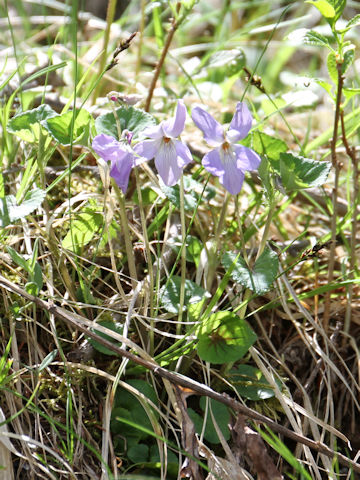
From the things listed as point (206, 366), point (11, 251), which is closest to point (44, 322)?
point (11, 251)

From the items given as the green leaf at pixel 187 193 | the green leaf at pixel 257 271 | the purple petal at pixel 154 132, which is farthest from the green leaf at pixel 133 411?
the purple petal at pixel 154 132

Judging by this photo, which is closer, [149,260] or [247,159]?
[247,159]

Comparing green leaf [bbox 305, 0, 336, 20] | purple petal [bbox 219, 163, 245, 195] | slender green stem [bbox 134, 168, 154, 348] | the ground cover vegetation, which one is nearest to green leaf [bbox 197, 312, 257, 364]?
the ground cover vegetation

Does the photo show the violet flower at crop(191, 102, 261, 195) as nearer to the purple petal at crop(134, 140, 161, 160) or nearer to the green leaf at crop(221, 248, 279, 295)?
the purple petal at crop(134, 140, 161, 160)

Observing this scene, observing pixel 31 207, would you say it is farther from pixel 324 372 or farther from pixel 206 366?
pixel 324 372

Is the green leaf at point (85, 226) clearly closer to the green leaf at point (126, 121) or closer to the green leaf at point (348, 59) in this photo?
the green leaf at point (126, 121)

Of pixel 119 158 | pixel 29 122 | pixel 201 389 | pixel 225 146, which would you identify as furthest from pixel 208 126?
pixel 201 389

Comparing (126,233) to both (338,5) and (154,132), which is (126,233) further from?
(338,5)
